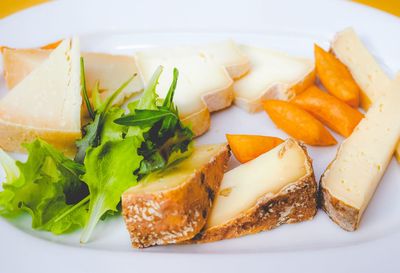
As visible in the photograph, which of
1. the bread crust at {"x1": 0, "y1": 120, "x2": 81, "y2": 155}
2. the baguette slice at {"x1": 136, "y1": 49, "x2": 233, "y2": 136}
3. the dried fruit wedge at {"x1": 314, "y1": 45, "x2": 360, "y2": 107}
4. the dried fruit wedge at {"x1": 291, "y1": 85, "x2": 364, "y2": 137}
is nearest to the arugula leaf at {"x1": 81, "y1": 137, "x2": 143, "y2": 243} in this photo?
the bread crust at {"x1": 0, "y1": 120, "x2": 81, "y2": 155}

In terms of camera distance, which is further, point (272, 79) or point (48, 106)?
point (272, 79)

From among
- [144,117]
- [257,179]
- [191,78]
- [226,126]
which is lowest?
[226,126]

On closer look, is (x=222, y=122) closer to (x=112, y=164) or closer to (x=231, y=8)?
(x=112, y=164)

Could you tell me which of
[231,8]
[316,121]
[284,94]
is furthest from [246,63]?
[231,8]

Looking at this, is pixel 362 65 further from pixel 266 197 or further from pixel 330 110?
pixel 266 197

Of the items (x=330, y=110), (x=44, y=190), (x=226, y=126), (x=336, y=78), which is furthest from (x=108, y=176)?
(x=336, y=78)

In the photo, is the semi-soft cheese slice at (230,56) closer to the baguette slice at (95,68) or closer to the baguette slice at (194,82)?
the baguette slice at (194,82)
